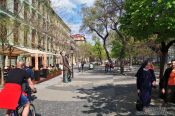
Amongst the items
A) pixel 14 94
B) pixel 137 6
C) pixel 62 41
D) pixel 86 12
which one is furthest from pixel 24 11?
pixel 14 94

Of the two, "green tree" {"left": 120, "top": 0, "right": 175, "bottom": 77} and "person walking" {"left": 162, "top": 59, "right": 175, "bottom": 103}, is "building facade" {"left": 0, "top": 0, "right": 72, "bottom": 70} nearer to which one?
"green tree" {"left": 120, "top": 0, "right": 175, "bottom": 77}

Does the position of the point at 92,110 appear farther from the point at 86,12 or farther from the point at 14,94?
the point at 86,12

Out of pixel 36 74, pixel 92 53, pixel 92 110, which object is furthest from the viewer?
pixel 92 53

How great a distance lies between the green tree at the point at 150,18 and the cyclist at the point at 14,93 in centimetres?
495

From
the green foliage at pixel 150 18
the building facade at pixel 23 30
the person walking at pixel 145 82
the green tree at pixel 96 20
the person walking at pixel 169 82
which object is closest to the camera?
the person walking at pixel 169 82

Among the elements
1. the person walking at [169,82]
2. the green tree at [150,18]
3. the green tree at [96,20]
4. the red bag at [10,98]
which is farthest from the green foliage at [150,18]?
the green tree at [96,20]

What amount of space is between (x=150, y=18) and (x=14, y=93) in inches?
A: 260

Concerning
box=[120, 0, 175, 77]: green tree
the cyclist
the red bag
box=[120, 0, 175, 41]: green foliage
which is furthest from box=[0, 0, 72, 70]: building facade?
the red bag

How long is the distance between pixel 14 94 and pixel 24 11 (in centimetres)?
3484

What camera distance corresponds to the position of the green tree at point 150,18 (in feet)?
36.2

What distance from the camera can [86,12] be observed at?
49.7 metres

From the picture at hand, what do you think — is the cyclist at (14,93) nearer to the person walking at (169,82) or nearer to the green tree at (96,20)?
the person walking at (169,82)

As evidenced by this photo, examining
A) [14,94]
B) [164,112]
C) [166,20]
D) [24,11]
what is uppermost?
[24,11]

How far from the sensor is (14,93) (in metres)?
7.50
